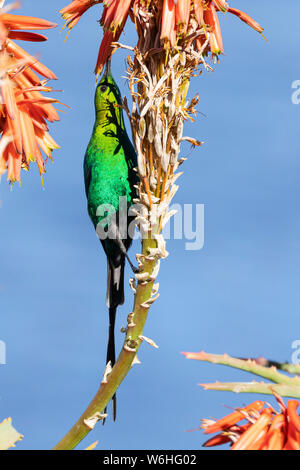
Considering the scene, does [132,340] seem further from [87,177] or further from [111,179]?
[87,177]

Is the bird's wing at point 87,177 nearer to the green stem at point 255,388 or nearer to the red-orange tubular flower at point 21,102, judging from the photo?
the red-orange tubular flower at point 21,102

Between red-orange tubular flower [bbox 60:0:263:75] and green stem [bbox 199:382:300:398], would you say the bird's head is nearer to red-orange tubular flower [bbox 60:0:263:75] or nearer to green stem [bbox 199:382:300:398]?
red-orange tubular flower [bbox 60:0:263:75]

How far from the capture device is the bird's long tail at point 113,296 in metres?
4.63

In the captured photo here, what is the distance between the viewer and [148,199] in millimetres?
4105

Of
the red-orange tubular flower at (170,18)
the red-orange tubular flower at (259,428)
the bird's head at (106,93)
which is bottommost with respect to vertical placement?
the red-orange tubular flower at (259,428)

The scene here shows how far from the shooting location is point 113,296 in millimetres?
4785

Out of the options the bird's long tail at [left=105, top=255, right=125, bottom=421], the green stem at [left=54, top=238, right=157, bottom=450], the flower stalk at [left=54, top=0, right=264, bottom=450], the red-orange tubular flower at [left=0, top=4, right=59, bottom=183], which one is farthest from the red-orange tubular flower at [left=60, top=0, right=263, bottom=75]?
the bird's long tail at [left=105, top=255, right=125, bottom=421]

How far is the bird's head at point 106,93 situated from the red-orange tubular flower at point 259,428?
246 centimetres

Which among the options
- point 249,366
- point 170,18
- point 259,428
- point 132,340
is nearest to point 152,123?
point 170,18

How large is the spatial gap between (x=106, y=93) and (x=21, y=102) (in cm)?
81

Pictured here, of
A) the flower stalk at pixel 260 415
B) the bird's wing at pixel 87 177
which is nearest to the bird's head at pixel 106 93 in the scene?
the bird's wing at pixel 87 177

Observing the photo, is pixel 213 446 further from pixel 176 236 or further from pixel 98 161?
pixel 98 161
